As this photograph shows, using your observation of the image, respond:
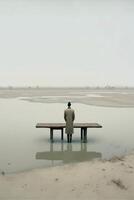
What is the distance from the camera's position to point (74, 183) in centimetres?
1061

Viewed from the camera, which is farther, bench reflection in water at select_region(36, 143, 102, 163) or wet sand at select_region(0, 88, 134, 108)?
wet sand at select_region(0, 88, 134, 108)

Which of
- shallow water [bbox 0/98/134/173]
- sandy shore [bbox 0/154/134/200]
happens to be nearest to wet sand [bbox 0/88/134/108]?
shallow water [bbox 0/98/134/173]

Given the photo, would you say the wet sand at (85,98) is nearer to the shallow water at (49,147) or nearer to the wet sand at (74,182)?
the shallow water at (49,147)

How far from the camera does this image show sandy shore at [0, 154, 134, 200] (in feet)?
31.8

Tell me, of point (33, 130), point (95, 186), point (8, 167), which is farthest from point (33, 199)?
point (33, 130)

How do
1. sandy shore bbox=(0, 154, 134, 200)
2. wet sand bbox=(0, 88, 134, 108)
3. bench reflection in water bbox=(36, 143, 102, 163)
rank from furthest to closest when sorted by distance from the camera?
wet sand bbox=(0, 88, 134, 108) → bench reflection in water bbox=(36, 143, 102, 163) → sandy shore bbox=(0, 154, 134, 200)

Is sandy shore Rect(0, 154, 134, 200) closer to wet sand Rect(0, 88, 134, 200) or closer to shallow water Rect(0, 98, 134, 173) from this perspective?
wet sand Rect(0, 88, 134, 200)

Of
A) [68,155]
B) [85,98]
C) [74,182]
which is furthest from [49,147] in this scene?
[85,98]

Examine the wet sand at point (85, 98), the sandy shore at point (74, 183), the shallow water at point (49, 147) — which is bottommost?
the wet sand at point (85, 98)

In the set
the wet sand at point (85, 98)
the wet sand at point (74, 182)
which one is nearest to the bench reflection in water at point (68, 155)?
the wet sand at point (74, 182)

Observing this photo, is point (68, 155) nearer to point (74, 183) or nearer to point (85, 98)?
point (74, 183)

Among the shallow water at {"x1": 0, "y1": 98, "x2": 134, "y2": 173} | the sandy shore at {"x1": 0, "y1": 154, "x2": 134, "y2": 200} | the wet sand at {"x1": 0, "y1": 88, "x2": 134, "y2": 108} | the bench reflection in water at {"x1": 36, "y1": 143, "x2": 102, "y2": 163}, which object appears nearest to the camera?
the sandy shore at {"x1": 0, "y1": 154, "x2": 134, "y2": 200}

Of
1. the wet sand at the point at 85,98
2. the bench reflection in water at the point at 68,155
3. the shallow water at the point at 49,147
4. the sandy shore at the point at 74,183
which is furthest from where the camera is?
the wet sand at the point at 85,98

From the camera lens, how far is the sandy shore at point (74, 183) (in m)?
9.71
